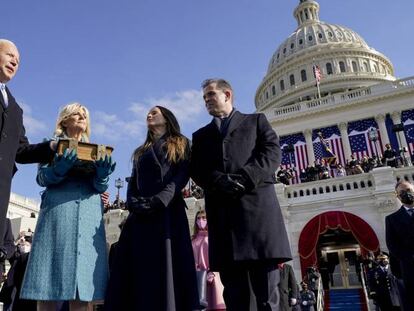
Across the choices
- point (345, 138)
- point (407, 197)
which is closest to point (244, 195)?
point (407, 197)

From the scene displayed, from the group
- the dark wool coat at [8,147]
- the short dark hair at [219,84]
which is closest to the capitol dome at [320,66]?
the short dark hair at [219,84]

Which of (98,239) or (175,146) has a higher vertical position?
(175,146)

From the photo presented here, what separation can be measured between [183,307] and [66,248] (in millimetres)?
1073

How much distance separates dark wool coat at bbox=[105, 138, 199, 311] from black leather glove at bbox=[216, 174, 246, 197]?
1.52ft

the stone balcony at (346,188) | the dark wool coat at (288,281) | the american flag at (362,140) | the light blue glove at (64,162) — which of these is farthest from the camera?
the american flag at (362,140)

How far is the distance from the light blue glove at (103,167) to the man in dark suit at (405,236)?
3.81 metres

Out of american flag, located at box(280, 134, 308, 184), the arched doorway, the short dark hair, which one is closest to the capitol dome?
american flag, located at box(280, 134, 308, 184)

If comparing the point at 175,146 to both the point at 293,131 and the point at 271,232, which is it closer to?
the point at 271,232

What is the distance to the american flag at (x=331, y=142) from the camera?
30666 millimetres

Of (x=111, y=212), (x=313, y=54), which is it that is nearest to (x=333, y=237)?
(x=111, y=212)

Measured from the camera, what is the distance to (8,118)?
290 centimetres

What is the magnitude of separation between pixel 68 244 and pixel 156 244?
0.73 m

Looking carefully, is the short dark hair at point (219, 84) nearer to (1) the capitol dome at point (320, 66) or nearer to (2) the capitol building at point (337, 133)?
(2) the capitol building at point (337, 133)

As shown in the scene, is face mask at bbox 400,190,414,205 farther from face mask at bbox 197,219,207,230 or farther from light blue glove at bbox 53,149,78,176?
light blue glove at bbox 53,149,78,176
